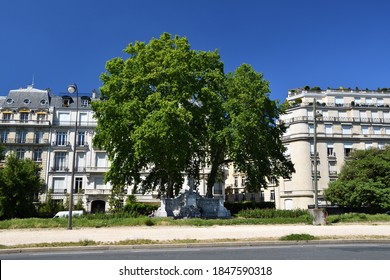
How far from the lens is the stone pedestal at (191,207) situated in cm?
2992

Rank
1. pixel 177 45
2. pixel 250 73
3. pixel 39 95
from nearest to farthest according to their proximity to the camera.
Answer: pixel 177 45 → pixel 250 73 → pixel 39 95

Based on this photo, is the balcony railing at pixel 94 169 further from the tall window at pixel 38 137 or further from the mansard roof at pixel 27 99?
the mansard roof at pixel 27 99

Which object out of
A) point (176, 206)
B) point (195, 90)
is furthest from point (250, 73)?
→ point (176, 206)

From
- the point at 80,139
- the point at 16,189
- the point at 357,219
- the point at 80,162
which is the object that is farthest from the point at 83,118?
the point at 357,219

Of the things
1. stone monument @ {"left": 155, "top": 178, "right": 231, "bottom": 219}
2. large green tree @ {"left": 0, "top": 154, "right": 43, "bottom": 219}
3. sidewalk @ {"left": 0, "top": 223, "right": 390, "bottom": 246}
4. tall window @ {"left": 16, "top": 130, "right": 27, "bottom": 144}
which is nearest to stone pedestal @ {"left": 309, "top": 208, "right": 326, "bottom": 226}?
sidewalk @ {"left": 0, "top": 223, "right": 390, "bottom": 246}

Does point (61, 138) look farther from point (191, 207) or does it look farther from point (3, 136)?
point (191, 207)

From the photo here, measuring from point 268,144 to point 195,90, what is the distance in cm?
834

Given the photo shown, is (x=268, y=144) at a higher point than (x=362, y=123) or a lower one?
lower

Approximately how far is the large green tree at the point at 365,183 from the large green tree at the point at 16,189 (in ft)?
106

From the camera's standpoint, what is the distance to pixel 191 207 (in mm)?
30141

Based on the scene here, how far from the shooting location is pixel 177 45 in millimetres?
31594

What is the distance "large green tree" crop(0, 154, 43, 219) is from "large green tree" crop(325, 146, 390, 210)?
32.2 m

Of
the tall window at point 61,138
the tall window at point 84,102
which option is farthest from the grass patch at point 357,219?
the tall window at point 84,102

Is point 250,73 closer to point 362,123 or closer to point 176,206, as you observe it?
point 176,206
